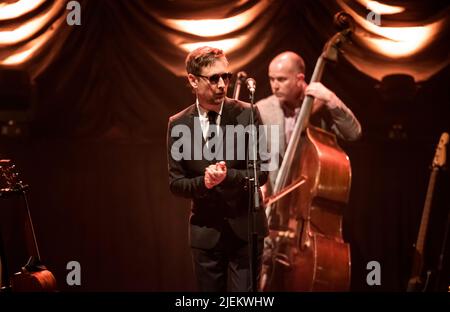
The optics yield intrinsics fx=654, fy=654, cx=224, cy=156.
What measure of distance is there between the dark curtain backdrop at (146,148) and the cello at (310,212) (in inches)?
30.9

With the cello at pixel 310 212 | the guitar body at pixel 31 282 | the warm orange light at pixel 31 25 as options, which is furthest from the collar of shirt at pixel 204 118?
the warm orange light at pixel 31 25

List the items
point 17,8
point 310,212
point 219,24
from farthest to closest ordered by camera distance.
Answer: point 219,24
point 17,8
point 310,212

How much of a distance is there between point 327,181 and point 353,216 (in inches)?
50.0

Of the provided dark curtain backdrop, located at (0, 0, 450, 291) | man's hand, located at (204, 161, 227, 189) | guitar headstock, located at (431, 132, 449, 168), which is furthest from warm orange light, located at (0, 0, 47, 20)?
guitar headstock, located at (431, 132, 449, 168)

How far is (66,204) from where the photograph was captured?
5980mm

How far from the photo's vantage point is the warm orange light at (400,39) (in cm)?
575

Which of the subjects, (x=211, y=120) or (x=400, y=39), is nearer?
(x=211, y=120)

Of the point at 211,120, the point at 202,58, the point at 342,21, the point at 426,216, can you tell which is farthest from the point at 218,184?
the point at 426,216

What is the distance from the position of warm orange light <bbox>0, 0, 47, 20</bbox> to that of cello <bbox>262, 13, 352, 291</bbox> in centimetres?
243

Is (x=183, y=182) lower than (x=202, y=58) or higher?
lower

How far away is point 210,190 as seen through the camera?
405 cm

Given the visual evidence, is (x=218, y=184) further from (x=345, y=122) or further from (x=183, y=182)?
(x=345, y=122)

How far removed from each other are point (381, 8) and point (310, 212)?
201 centimetres
